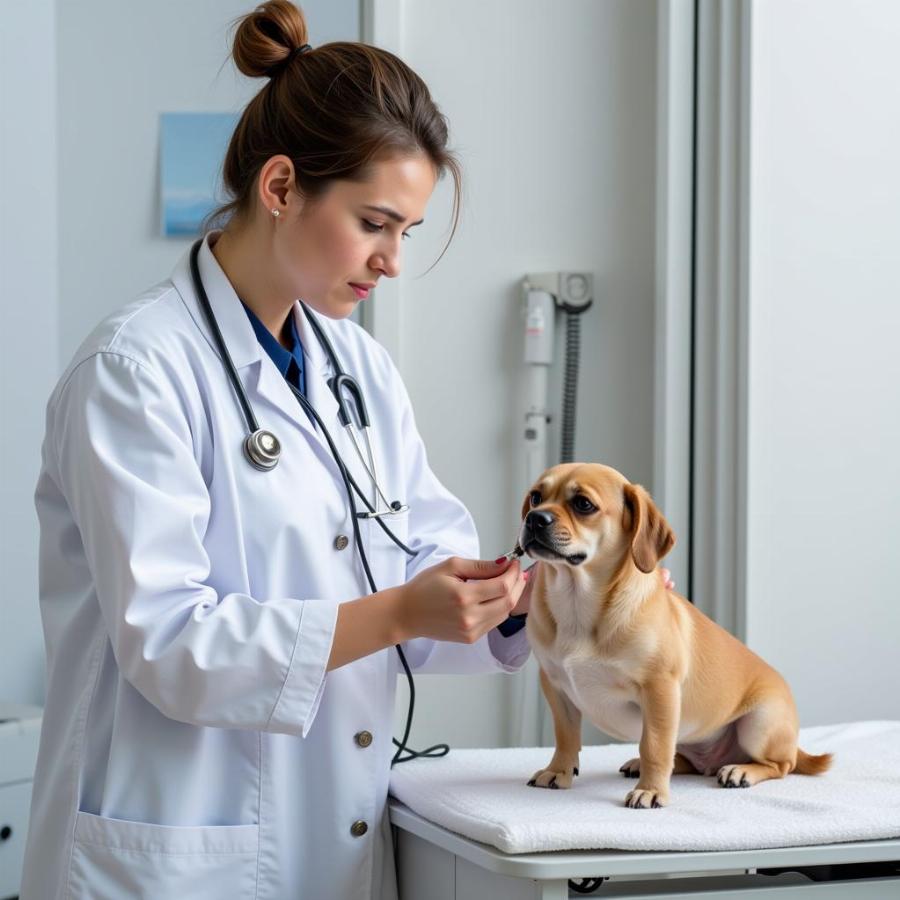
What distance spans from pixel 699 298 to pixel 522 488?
0.50 meters

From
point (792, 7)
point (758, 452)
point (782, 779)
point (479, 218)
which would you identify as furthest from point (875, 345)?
point (782, 779)

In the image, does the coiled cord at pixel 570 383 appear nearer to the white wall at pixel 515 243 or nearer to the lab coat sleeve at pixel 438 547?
the white wall at pixel 515 243

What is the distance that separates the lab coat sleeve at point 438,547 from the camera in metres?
1.42

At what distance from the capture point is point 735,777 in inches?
51.0

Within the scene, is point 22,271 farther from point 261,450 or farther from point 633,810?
point 633,810

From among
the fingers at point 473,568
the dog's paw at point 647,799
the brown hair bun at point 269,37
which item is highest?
the brown hair bun at point 269,37

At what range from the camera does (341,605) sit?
1146mm

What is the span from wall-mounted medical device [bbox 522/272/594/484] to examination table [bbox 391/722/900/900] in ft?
Result: 3.22

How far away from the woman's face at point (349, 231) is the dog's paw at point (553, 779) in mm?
570

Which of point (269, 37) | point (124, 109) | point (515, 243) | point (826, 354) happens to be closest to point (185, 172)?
point (124, 109)

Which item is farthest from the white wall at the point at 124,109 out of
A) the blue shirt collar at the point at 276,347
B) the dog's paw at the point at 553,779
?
the dog's paw at the point at 553,779

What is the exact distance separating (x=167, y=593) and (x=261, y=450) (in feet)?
0.62

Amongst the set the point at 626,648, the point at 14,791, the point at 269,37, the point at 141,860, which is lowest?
the point at 14,791

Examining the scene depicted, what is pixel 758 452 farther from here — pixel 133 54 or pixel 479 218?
pixel 133 54
